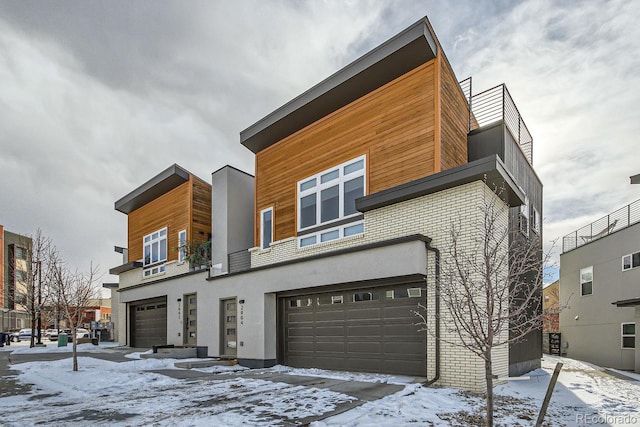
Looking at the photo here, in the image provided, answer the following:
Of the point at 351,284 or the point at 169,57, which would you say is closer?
the point at 351,284

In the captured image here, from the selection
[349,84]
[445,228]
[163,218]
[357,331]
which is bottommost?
[357,331]

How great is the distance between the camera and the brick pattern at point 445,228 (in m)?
8.82

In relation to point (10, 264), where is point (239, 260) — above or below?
above

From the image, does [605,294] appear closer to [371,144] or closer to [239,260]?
[371,144]

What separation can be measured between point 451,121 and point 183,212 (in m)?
A: 13.9

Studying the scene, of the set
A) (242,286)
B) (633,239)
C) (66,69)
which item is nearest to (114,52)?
(66,69)

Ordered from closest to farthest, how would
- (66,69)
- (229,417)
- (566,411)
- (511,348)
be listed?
(229,417), (566,411), (511,348), (66,69)

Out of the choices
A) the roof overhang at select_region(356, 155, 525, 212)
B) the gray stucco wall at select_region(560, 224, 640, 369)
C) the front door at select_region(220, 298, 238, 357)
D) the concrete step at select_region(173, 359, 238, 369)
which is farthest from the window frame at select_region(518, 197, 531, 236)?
the concrete step at select_region(173, 359, 238, 369)

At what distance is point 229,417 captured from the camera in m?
6.75

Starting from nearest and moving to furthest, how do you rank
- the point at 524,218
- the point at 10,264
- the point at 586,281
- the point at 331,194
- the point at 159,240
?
the point at 331,194, the point at 524,218, the point at 586,281, the point at 159,240, the point at 10,264

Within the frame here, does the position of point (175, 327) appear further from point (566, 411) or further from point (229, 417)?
point (566, 411)

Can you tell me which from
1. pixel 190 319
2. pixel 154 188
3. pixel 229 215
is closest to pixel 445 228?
pixel 229 215

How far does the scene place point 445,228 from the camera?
9.51 m

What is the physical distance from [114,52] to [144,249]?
1307cm
